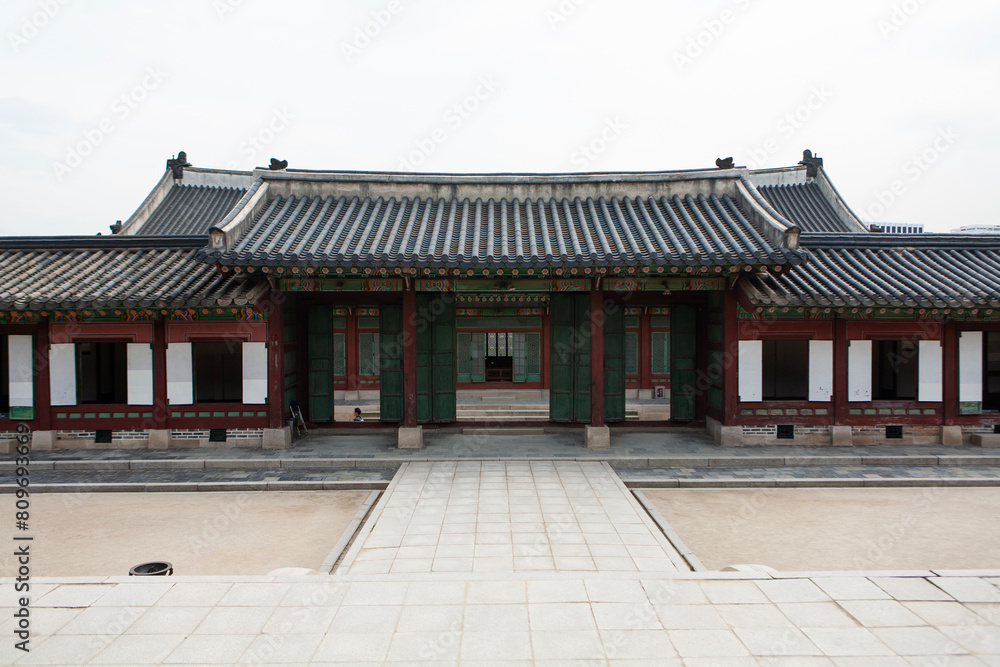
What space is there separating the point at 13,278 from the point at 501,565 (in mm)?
13283

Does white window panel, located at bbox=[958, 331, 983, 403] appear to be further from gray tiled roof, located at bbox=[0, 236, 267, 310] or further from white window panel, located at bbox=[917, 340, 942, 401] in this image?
gray tiled roof, located at bbox=[0, 236, 267, 310]

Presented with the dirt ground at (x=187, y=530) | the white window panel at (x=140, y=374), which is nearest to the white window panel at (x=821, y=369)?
the dirt ground at (x=187, y=530)

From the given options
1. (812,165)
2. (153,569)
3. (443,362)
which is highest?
(812,165)

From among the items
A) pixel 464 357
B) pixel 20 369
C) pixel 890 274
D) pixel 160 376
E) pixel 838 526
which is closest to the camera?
pixel 838 526

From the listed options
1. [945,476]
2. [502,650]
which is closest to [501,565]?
[502,650]

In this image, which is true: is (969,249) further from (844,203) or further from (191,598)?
(191,598)

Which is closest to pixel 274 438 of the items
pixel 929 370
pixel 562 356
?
pixel 562 356

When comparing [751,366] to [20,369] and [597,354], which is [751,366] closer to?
[597,354]

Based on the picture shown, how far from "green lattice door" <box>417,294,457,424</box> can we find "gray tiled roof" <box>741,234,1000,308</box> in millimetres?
7135

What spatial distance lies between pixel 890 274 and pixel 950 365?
2478 mm

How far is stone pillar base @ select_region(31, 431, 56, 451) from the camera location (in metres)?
13.0

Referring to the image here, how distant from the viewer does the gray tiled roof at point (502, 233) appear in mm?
11805

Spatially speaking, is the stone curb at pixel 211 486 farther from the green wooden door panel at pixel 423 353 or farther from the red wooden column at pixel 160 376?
the green wooden door panel at pixel 423 353

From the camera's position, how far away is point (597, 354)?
13.3 m
